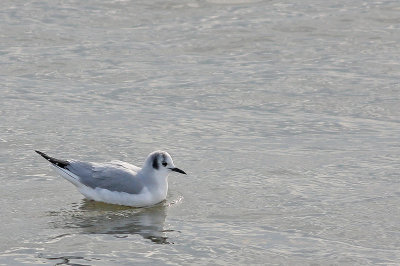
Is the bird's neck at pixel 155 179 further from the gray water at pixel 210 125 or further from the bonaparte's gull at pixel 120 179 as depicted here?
the gray water at pixel 210 125

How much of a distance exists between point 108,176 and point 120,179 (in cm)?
15

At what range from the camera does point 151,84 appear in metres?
16.7

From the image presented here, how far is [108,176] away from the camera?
11.9 m

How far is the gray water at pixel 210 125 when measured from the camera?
10.3 m

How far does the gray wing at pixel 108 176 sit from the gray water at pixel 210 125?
0.25m

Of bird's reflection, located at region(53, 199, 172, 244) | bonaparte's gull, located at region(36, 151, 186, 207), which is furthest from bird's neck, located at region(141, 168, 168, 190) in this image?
bird's reflection, located at region(53, 199, 172, 244)

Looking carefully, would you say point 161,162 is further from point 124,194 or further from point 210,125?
point 210,125

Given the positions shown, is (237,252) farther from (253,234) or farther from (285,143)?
(285,143)

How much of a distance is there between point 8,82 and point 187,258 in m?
7.80

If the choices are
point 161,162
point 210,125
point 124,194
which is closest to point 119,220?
point 124,194

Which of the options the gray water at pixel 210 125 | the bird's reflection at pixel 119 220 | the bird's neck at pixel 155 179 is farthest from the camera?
the bird's neck at pixel 155 179

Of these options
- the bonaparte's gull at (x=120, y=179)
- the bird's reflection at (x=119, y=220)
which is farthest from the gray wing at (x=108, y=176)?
the bird's reflection at (x=119, y=220)

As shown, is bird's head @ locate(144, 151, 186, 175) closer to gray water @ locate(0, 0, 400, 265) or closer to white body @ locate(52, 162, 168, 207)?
white body @ locate(52, 162, 168, 207)

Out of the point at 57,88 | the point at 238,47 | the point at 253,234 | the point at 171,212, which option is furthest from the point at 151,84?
the point at 253,234
